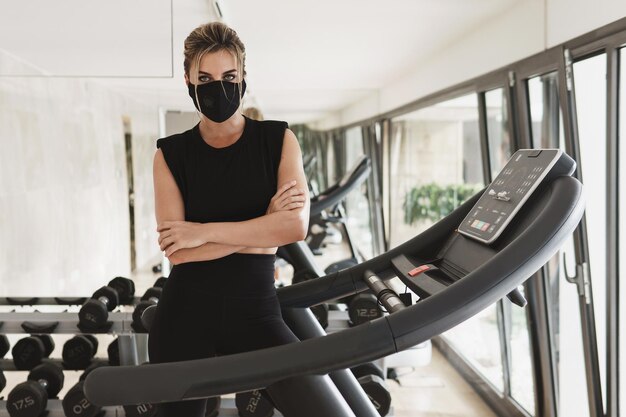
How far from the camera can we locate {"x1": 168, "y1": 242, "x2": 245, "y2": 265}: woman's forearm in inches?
55.3

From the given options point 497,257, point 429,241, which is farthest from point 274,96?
point 497,257

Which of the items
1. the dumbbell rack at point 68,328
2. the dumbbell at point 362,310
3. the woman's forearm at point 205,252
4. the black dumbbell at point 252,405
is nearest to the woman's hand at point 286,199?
the woman's forearm at point 205,252

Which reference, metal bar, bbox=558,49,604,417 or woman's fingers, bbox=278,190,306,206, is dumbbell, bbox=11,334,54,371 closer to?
woman's fingers, bbox=278,190,306,206

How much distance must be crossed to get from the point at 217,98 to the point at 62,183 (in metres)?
2.19

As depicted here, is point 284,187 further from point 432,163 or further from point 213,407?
point 432,163

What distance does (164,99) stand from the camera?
135 inches

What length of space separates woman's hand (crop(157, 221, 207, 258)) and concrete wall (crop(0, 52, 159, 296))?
81.3 inches

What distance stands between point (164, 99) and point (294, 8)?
873 millimetres

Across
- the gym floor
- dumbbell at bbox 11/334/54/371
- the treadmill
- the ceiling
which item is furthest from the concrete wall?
the treadmill

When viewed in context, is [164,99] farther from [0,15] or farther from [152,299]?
[152,299]

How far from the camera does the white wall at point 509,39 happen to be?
7.47 ft

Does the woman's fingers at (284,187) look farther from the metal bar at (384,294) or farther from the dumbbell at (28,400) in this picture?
the dumbbell at (28,400)

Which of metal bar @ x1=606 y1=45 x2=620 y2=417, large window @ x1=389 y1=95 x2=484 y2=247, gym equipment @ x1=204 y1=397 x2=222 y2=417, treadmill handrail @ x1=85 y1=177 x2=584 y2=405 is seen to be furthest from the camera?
large window @ x1=389 y1=95 x2=484 y2=247

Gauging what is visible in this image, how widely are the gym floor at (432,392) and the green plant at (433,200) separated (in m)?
1.16
